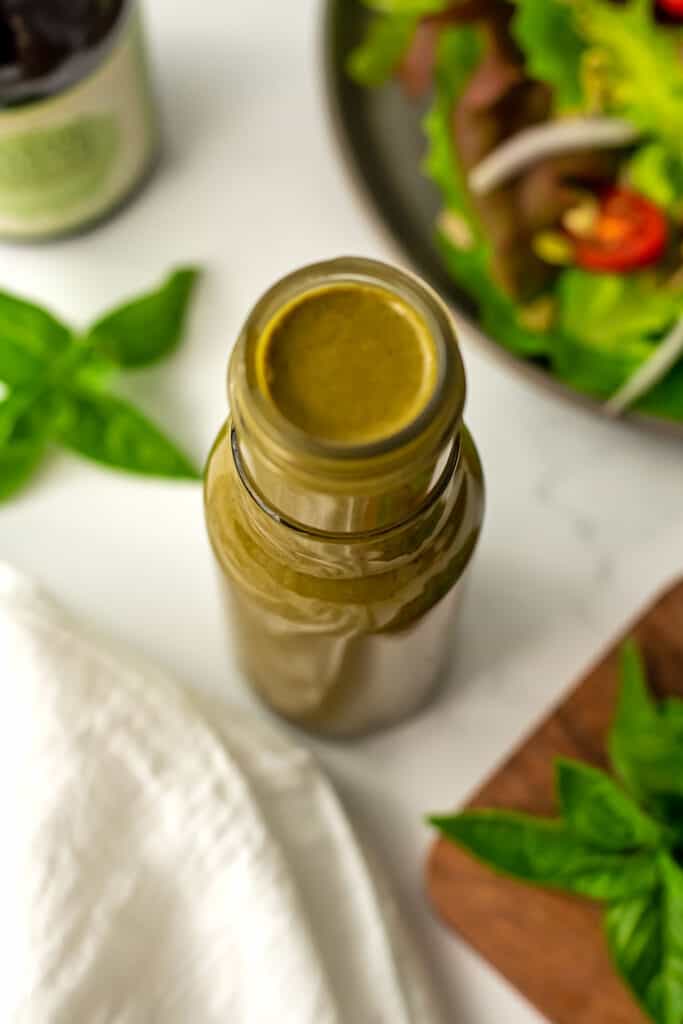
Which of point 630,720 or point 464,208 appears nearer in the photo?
point 630,720

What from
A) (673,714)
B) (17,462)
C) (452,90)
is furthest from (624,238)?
(17,462)

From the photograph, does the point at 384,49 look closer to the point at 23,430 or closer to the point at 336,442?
the point at 23,430

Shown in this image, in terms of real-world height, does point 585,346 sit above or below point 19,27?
below

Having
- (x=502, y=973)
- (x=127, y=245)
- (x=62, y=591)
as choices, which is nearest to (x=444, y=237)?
(x=127, y=245)

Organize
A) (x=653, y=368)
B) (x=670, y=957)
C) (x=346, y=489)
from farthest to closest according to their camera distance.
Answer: (x=653, y=368)
(x=670, y=957)
(x=346, y=489)

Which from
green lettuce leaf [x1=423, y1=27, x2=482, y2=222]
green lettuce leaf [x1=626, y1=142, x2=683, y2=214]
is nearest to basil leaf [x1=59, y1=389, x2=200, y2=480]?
green lettuce leaf [x1=423, y1=27, x2=482, y2=222]

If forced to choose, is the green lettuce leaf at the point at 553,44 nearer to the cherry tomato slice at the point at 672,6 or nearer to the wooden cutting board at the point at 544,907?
the cherry tomato slice at the point at 672,6

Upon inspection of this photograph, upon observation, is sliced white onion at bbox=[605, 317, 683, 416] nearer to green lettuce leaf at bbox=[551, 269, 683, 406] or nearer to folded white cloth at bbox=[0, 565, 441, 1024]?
green lettuce leaf at bbox=[551, 269, 683, 406]

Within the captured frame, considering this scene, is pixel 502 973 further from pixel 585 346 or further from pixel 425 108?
pixel 425 108
